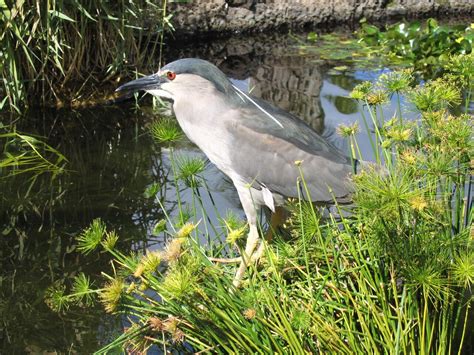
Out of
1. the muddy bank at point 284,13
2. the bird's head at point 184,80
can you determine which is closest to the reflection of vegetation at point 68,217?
the bird's head at point 184,80

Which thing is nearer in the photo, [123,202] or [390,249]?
[390,249]

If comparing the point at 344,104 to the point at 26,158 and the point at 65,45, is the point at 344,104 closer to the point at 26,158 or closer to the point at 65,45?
the point at 65,45

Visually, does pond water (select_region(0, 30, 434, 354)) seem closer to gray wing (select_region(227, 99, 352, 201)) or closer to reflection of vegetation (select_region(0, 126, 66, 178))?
reflection of vegetation (select_region(0, 126, 66, 178))

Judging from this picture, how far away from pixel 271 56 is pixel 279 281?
559 centimetres

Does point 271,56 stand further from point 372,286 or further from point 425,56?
point 372,286

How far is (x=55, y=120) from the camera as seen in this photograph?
5.58 meters

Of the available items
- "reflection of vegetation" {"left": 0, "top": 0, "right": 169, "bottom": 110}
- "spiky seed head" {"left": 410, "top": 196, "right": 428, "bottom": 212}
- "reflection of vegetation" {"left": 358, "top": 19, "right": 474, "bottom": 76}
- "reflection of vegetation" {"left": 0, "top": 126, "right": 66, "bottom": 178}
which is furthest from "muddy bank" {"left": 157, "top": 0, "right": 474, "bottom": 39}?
"spiky seed head" {"left": 410, "top": 196, "right": 428, "bottom": 212}

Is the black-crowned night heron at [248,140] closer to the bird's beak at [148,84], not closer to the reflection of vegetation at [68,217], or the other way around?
the bird's beak at [148,84]

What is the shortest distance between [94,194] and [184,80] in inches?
56.7

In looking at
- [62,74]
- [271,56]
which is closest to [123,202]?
[62,74]

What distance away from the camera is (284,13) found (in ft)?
27.1

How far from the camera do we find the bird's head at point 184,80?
318 centimetres

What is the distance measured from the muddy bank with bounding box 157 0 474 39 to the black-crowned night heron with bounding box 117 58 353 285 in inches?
167

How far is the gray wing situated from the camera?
10.3 feet
